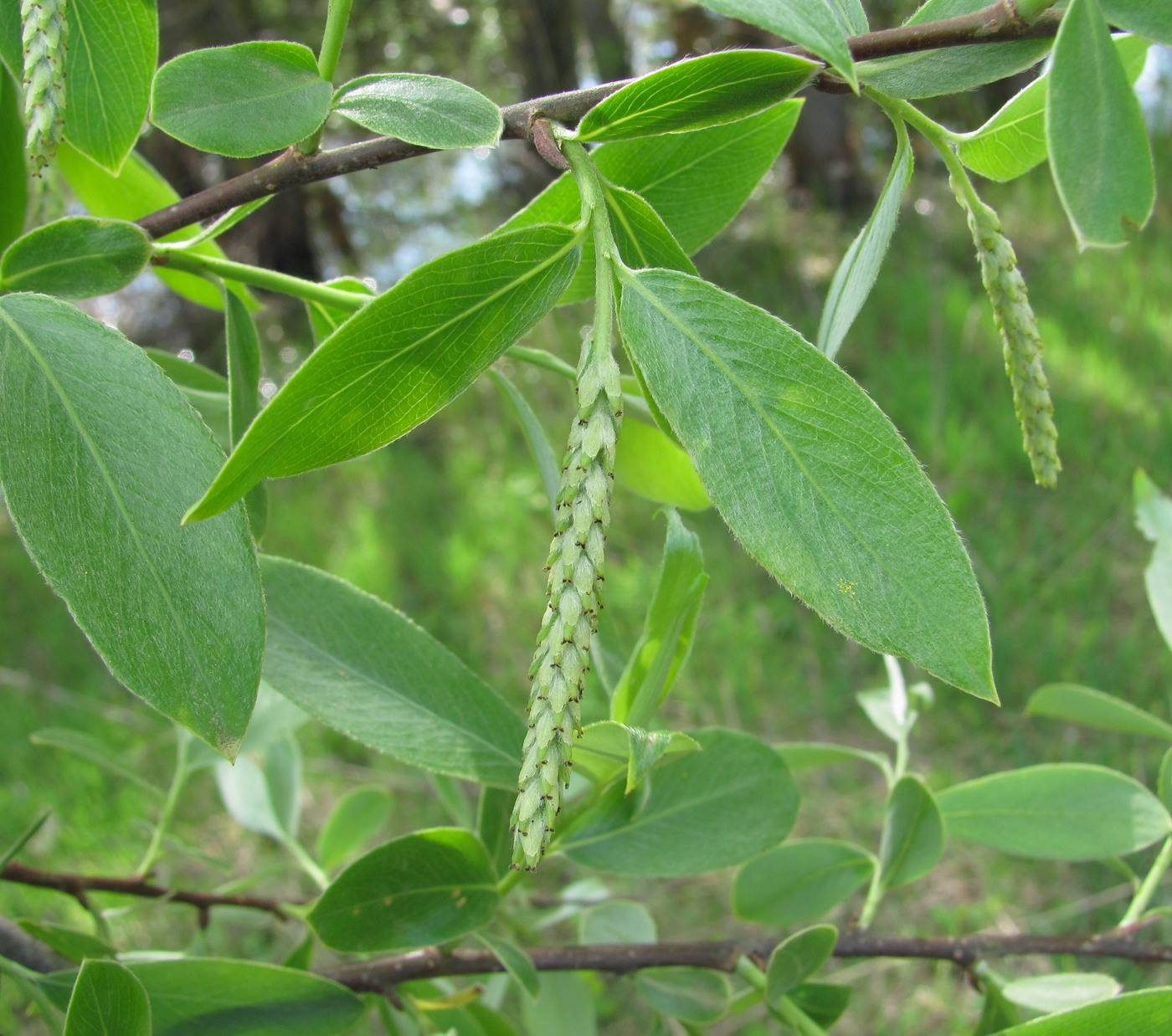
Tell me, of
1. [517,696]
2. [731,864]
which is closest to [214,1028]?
[731,864]

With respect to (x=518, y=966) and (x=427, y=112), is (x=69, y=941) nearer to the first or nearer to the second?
(x=518, y=966)

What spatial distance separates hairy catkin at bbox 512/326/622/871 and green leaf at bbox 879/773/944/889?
34 cm

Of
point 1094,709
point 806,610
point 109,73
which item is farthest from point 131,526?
point 806,610

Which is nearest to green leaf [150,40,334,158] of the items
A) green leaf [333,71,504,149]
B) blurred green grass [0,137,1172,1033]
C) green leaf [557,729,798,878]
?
green leaf [333,71,504,149]

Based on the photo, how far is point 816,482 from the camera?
328 millimetres

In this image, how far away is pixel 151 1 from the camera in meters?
0.47

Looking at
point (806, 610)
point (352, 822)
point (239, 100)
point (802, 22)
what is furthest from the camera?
point (806, 610)

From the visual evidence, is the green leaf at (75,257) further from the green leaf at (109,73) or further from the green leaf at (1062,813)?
the green leaf at (1062,813)

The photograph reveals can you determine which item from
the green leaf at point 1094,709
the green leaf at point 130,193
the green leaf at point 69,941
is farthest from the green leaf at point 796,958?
the green leaf at point 130,193

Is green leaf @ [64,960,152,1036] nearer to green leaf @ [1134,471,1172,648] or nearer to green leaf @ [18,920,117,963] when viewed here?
green leaf @ [18,920,117,963]

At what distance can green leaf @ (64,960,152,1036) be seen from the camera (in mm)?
414

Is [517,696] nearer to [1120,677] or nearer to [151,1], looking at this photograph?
[1120,677]

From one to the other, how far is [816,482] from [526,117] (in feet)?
0.58

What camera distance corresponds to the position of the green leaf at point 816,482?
0.32 m
